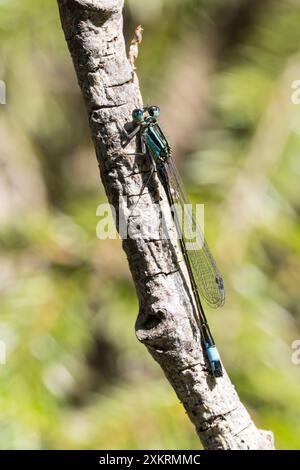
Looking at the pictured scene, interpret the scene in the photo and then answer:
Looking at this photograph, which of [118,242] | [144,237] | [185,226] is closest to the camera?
[144,237]

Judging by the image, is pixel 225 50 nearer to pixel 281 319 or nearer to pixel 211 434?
pixel 281 319

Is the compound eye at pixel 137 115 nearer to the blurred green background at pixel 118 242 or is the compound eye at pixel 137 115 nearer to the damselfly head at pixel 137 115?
the damselfly head at pixel 137 115

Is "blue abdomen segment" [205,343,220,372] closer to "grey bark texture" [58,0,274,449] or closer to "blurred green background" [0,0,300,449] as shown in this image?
"grey bark texture" [58,0,274,449]

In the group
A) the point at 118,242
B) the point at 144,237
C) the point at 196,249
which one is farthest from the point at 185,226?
the point at 144,237

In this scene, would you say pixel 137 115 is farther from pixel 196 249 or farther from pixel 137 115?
pixel 196 249

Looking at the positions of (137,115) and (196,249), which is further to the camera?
(196,249)

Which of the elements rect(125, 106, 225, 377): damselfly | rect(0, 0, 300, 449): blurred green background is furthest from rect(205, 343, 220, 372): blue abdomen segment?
rect(0, 0, 300, 449): blurred green background

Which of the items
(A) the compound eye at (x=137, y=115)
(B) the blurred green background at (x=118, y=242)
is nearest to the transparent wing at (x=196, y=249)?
(B) the blurred green background at (x=118, y=242)
